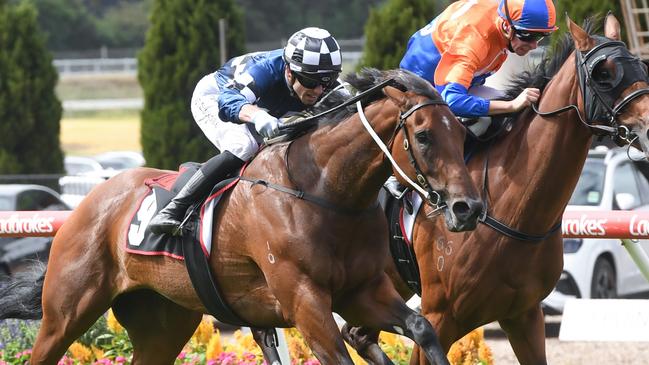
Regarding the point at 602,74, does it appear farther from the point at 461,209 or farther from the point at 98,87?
the point at 98,87

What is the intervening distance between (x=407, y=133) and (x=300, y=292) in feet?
2.54

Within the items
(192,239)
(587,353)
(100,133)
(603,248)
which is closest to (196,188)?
(192,239)

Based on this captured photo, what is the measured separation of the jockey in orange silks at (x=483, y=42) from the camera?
5184mm

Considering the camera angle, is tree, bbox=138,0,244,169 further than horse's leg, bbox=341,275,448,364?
Yes

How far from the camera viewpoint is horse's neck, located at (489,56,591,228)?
509cm

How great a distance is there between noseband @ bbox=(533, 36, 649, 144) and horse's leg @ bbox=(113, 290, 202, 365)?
224cm

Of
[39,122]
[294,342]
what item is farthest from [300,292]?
[39,122]

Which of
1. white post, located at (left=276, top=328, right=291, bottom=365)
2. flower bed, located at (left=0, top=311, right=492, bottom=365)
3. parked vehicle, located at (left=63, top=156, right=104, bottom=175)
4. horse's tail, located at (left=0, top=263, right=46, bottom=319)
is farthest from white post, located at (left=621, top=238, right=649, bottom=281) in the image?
parked vehicle, located at (left=63, top=156, right=104, bottom=175)

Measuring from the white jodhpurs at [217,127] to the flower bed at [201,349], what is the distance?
1.53 m

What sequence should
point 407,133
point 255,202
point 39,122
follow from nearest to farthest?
point 407,133
point 255,202
point 39,122

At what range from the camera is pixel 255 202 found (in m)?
4.98

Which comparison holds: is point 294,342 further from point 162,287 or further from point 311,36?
point 311,36

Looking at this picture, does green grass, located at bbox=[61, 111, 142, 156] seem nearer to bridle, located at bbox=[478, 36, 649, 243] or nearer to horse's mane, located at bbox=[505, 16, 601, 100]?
horse's mane, located at bbox=[505, 16, 601, 100]

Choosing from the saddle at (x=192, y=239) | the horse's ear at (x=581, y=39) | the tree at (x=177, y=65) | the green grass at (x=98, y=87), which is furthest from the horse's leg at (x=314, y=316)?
the green grass at (x=98, y=87)
